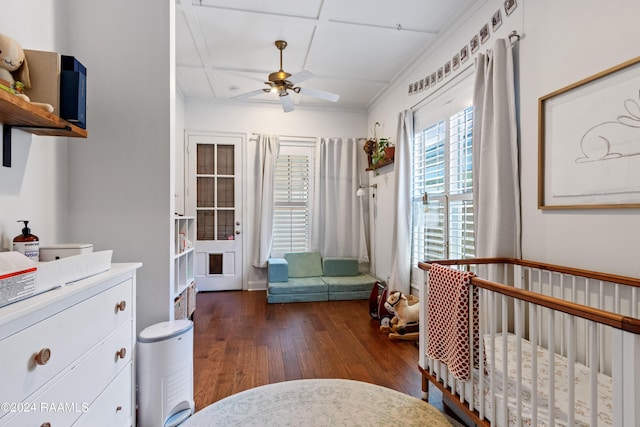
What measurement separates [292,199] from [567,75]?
3503mm

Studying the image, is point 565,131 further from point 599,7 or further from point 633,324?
point 633,324

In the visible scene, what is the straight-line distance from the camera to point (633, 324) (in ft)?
2.68

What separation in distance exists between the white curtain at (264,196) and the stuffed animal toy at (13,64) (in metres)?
3.19

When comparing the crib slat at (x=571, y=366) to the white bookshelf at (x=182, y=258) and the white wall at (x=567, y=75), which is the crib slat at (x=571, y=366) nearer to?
the white wall at (x=567, y=75)

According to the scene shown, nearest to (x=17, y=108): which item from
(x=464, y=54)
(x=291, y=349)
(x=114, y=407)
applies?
(x=114, y=407)

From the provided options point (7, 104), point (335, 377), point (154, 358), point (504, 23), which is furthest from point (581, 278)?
point (7, 104)

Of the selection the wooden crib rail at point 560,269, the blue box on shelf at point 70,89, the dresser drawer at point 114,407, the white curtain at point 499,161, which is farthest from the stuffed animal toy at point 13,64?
the white curtain at point 499,161

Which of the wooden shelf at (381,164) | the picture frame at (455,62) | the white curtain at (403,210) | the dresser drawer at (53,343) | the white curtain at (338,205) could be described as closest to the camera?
the dresser drawer at (53,343)

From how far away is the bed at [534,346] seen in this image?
920 mm

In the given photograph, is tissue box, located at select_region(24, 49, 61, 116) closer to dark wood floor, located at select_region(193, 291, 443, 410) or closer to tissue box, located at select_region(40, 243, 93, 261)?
tissue box, located at select_region(40, 243, 93, 261)

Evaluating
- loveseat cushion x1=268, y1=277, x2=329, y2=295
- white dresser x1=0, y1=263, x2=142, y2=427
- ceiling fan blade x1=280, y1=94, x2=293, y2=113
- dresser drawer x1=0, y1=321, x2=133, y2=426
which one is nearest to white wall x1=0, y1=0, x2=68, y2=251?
white dresser x1=0, y1=263, x2=142, y2=427

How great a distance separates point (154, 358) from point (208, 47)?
115 inches

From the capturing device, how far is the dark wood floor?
6.90 ft

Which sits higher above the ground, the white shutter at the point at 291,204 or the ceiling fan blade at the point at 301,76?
the ceiling fan blade at the point at 301,76
